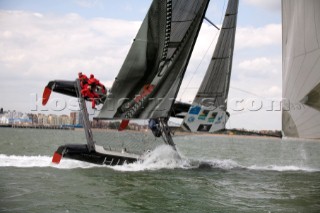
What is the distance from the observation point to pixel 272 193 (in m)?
13.5

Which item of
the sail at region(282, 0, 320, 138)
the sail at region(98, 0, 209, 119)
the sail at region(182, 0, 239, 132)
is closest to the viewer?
the sail at region(282, 0, 320, 138)

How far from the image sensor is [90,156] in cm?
1839

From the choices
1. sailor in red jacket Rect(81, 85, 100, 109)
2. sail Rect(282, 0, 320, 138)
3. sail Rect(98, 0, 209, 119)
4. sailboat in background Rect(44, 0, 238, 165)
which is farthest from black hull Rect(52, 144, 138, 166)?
sail Rect(282, 0, 320, 138)

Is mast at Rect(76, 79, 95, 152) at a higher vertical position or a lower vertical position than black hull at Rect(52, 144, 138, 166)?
higher

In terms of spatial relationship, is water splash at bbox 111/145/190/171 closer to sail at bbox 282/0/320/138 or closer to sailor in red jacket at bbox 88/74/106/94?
sailor in red jacket at bbox 88/74/106/94

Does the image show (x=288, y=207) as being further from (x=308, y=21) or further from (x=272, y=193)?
(x=308, y=21)

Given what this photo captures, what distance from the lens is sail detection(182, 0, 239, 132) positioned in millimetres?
17031

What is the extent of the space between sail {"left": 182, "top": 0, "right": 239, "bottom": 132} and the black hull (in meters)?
3.14

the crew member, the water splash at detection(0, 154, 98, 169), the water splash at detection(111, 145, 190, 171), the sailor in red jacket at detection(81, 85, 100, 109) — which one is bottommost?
the water splash at detection(0, 154, 98, 169)

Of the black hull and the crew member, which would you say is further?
the crew member

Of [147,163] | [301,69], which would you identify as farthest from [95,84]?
[301,69]

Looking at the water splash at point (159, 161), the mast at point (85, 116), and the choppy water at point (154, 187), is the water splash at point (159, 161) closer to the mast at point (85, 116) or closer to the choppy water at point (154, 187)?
the choppy water at point (154, 187)

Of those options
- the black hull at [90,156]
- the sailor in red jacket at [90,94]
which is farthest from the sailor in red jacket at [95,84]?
the black hull at [90,156]

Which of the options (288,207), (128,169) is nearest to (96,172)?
(128,169)
